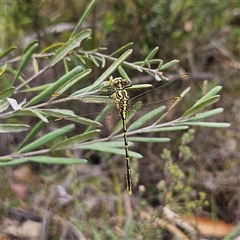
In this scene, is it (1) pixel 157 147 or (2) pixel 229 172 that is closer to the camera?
(2) pixel 229 172

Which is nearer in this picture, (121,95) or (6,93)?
(6,93)

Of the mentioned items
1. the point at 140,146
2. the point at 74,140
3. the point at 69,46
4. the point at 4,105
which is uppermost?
the point at 69,46

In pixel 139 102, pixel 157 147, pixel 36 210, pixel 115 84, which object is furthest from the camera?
pixel 157 147

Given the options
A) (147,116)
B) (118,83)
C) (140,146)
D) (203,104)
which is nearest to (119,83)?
(118,83)

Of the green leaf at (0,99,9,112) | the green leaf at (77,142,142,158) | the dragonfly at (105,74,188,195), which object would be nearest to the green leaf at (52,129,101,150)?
the green leaf at (77,142,142,158)

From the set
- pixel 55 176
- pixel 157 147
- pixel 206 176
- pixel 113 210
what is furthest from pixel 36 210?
pixel 206 176

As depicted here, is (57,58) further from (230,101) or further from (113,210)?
(230,101)

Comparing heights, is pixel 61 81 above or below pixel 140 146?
above

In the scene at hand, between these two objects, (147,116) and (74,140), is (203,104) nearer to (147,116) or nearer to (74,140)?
(147,116)
